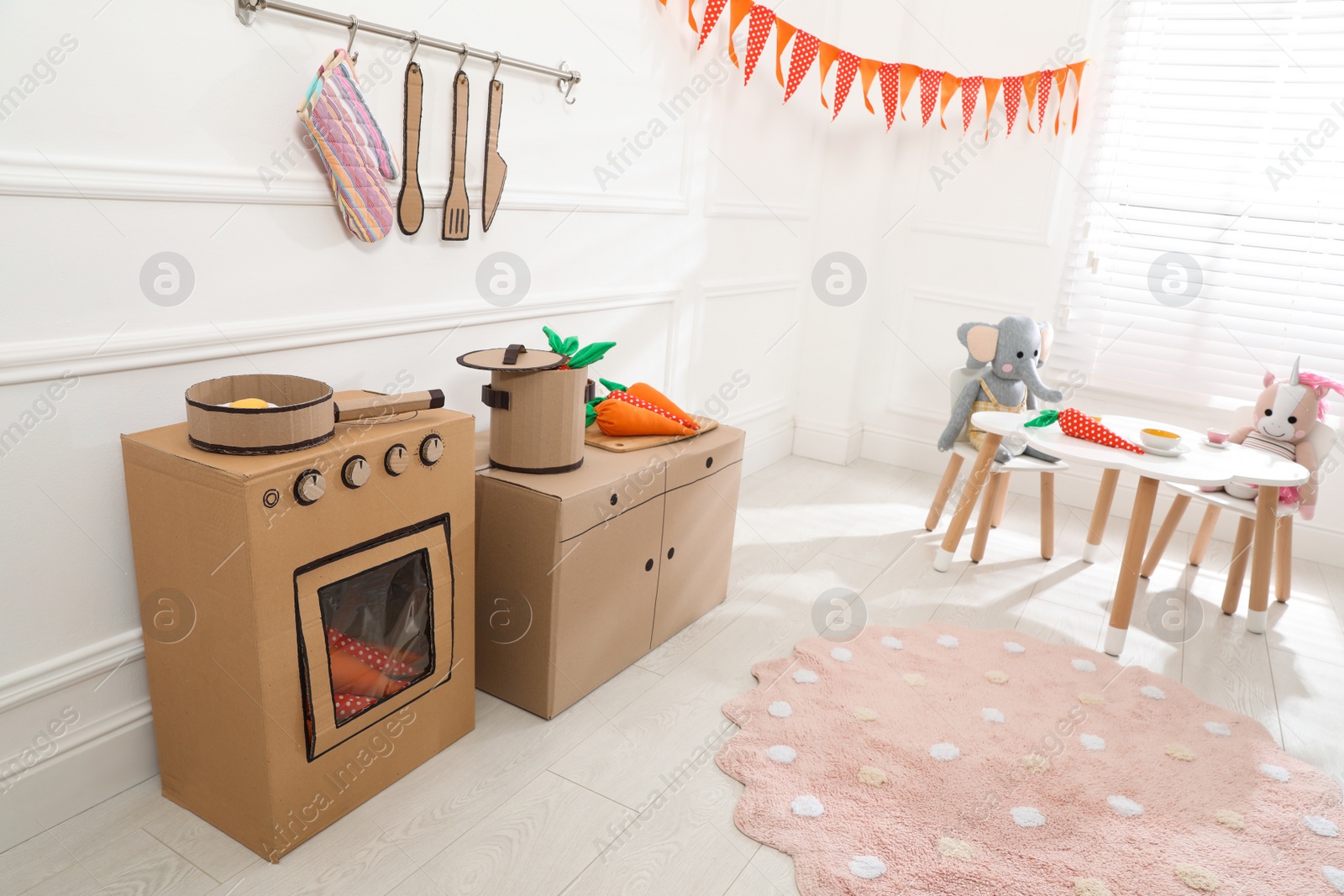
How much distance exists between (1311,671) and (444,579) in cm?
233

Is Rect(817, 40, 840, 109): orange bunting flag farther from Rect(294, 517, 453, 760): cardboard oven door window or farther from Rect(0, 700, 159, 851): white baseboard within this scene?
Rect(0, 700, 159, 851): white baseboard

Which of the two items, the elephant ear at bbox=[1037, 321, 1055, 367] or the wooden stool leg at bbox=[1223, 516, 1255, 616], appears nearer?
the wooden stool leg at bbox=[1223, 516, 1255, 616]

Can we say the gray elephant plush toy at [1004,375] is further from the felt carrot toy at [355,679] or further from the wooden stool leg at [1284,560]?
the felt carrot toy at [355,679]

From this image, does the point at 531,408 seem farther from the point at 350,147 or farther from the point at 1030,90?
the point at 1030,90

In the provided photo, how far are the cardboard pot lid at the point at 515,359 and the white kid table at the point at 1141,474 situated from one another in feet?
4.74

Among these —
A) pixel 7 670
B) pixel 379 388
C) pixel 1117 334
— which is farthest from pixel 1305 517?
pixel 7 670

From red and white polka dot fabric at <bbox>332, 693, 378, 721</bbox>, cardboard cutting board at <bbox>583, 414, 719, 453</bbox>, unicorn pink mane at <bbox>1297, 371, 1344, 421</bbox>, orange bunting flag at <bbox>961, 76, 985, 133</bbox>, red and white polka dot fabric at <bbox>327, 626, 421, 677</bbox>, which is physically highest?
orange bunting flag at <bbox>961, 76, 985, 133</bbox>

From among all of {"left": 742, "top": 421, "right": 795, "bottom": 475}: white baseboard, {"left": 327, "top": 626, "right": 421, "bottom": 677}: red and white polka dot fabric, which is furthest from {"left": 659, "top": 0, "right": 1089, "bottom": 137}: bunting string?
{"left": 327, "top": 626, "right": 421, "bottom": 677}: red and white polka dot fabric

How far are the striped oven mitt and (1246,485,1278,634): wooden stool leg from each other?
A: 8.16ft

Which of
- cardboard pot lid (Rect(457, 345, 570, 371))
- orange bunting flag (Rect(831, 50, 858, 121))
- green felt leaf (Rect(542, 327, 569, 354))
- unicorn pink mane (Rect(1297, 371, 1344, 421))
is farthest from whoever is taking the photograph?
orange bunting flag (Rect(831, 50, 858, 121))

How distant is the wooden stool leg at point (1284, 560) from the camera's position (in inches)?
110

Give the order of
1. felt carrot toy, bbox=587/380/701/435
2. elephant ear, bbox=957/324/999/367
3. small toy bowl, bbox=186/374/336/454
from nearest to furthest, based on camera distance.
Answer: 1. small toy bowl, bbox=186/374/336/454
2. felt carrot toy, bbox=587/380/701/435
3. elephant ear, bbox=957/324/999/367

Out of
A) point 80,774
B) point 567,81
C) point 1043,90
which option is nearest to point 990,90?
point 1043,90

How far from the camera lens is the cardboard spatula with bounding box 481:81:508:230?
2127 mm
